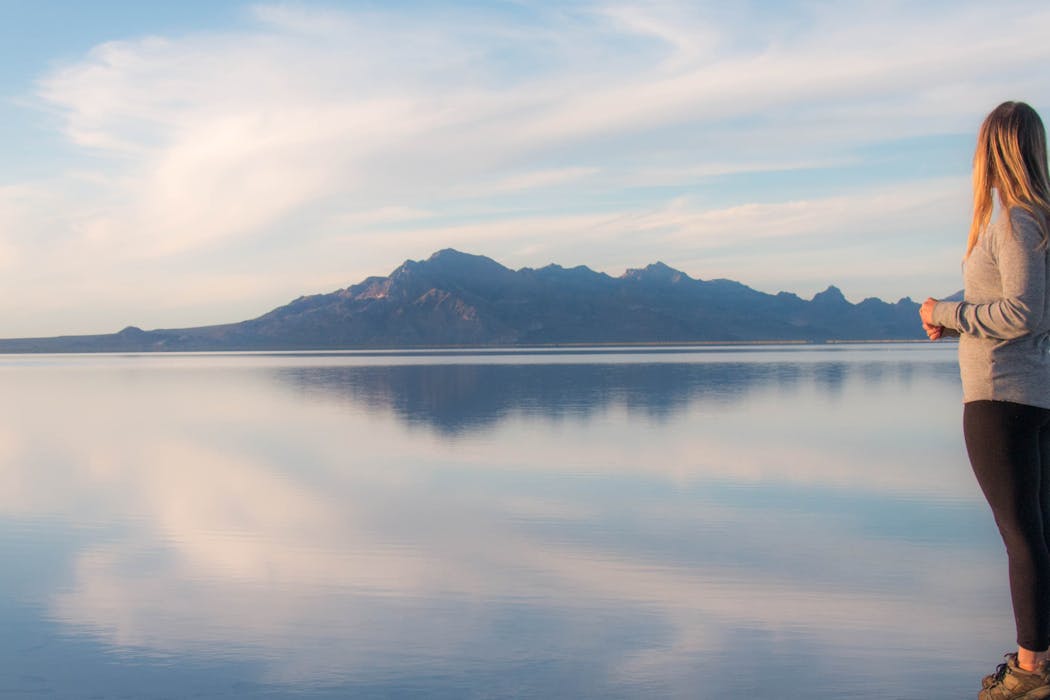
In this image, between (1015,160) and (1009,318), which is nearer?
(1009,318)

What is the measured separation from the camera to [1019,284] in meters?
3.38

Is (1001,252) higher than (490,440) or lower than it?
higher

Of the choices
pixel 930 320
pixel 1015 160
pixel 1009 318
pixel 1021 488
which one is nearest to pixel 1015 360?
pixel 1009 318

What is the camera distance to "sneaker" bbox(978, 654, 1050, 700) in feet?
11.4

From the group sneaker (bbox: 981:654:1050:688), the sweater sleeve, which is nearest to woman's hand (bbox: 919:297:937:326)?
the sweater sleeve

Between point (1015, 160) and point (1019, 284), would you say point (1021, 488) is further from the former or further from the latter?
point (1015, 160)

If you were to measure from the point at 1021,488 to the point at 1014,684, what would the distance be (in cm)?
74

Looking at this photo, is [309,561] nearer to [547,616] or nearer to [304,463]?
[547,616]

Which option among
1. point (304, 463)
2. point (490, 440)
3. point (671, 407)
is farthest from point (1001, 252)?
point (671, 407)

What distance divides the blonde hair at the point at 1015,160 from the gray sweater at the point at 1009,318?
8 cm

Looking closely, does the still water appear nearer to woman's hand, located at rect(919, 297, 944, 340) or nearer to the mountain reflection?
woman's hand, located at rect(919, 297, 944, 340)

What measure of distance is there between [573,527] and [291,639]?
3398 mm

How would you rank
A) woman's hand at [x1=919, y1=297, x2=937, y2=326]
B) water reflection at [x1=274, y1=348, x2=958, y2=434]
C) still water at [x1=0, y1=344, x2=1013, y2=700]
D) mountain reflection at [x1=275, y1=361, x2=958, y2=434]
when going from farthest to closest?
water reflection at [x1=274, y1=348, x2=958, y2=434] → mountain reflection at [x1=275, y1=361, x2=958, y2=434] → still water at [x1=0, y1=344, x2=1013, y2=700] → woman's hand at [x1=919, y1=297, x2=937, y2=326]

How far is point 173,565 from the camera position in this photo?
6.68 m
